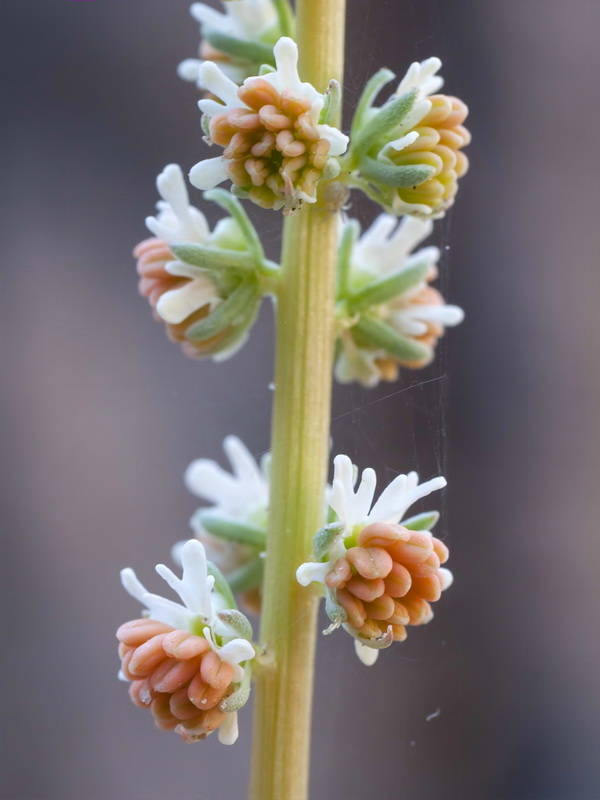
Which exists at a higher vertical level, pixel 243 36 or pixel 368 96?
pixel 243 36

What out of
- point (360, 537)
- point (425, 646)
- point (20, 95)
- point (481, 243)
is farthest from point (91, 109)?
point (360, 537)

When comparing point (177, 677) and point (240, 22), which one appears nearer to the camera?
point (177, 677)

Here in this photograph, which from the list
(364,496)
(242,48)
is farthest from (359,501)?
(242,48)

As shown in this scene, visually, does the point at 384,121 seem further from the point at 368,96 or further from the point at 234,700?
the point at 234,700

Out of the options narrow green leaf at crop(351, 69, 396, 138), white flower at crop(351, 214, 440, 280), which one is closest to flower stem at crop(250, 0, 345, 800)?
narrow green leaf at crop(351, 69, 396, 138)

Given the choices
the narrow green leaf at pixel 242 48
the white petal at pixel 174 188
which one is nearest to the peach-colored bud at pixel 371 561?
the white petal at pixel 174 188

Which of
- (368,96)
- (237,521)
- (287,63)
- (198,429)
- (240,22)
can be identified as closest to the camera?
(287,63)

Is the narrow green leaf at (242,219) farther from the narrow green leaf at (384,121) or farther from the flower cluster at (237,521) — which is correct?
the flower cluster at (237,521)

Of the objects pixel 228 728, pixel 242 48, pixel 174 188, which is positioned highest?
pixel 242 48
